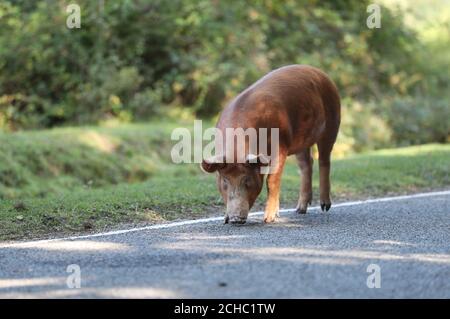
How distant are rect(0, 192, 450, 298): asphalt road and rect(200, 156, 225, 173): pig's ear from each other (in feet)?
2.11

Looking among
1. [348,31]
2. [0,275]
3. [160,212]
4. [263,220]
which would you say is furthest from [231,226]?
[348,31]

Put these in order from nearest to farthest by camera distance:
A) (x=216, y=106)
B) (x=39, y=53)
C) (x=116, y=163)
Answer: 1. (x=116, y=163)
2. (x=39, y=53)
3. (x=216, y=106)

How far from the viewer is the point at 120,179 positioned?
54.5 feet

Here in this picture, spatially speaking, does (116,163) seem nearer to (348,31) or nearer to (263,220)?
(263,220)

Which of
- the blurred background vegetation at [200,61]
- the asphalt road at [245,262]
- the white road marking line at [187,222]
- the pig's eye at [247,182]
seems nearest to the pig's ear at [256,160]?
the pig's eye at [247,182]

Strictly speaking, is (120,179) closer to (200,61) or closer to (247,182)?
(200,61)

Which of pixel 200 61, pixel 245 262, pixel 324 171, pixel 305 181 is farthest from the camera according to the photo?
pixel 200 61

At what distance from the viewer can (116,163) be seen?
16938mm

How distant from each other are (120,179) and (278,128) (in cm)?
686

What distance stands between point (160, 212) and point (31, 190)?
4215 mm

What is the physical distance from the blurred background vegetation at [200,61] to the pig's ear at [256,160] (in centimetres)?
1055

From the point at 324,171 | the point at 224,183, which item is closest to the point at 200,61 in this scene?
the point at 324,171

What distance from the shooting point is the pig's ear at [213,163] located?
9539 millimetres

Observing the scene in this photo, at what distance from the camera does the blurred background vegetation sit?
20875 millimetres
